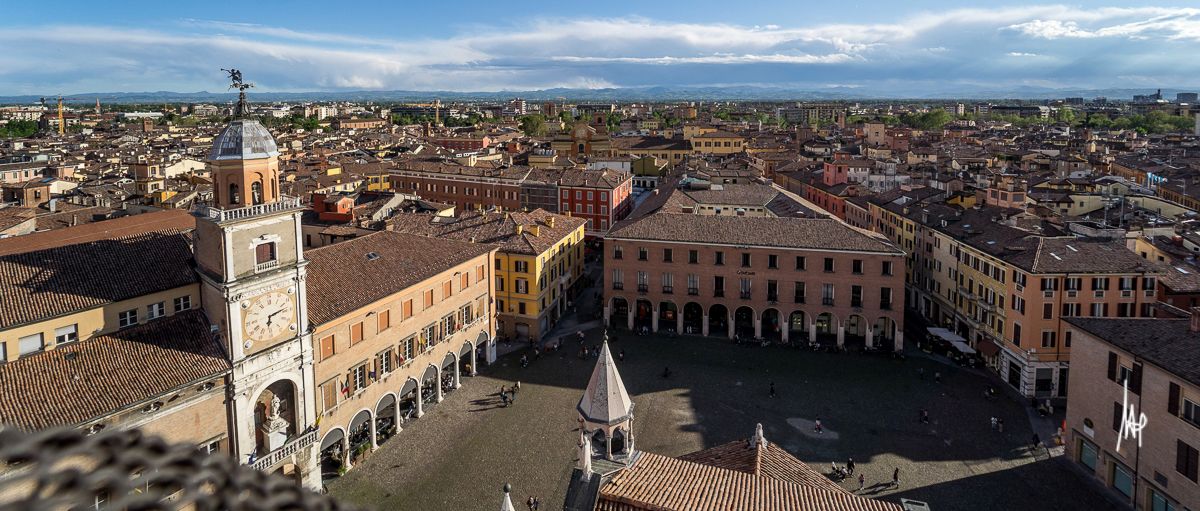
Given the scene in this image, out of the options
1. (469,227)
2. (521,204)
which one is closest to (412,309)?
(469,227)

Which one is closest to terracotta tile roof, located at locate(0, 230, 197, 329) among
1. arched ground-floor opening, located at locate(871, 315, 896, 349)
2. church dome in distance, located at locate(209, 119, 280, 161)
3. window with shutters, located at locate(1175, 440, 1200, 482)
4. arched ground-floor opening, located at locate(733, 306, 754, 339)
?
church dome in distance, located at locate(209, 119, 280, 161)

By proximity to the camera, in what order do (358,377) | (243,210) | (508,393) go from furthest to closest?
(508,393), (358,377), (243,210)

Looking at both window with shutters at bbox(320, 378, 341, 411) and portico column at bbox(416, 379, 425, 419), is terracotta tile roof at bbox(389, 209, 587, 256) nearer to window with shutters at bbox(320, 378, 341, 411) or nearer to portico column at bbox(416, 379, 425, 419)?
portico column at bbox(416, 379, 425, 419)

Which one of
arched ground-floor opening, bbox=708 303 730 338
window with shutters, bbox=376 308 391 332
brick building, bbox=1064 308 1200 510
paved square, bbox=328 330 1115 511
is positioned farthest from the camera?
arched ground-floor opening, bbox=708 303 730 338

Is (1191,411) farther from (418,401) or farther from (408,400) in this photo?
(408,400)

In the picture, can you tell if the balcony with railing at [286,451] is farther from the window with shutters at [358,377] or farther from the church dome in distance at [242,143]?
the church dome in distance at [242,143]

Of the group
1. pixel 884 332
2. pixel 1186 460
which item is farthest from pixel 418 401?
pixel 1186 460

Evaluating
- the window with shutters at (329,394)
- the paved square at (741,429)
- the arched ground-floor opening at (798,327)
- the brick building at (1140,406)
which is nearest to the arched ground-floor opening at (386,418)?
the paved square at (741,429)
